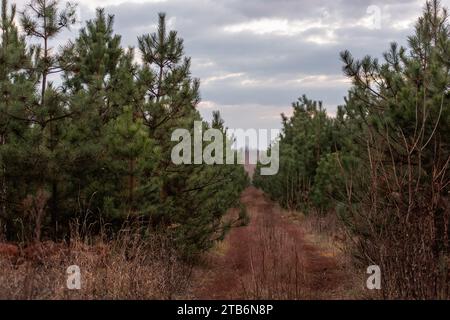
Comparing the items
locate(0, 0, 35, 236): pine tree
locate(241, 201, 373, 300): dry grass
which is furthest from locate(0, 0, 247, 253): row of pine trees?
locate(241, 201, 373, 300): dry grass

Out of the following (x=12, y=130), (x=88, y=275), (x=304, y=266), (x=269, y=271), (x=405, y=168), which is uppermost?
(x=12, y=130)

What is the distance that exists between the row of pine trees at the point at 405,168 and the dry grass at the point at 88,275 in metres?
2.51

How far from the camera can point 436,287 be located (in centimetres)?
571

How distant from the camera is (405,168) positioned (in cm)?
878

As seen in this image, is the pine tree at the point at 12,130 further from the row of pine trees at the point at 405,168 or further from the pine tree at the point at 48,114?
the row of pine trees at the point at 405,168

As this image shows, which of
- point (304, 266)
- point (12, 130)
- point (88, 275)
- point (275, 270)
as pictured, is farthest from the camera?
point (304, 266)

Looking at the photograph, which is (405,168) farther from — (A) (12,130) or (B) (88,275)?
(A) (12,130)

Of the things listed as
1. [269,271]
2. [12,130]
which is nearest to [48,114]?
[12,130]

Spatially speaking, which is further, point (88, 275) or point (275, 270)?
point (88, 275)

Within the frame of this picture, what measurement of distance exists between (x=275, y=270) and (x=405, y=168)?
3.65m

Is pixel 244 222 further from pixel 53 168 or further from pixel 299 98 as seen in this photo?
pixel 299 98

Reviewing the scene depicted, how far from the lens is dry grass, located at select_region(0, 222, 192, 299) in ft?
19.7

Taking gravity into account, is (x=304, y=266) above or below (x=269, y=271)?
below

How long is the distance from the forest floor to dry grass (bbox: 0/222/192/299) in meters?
0.87
